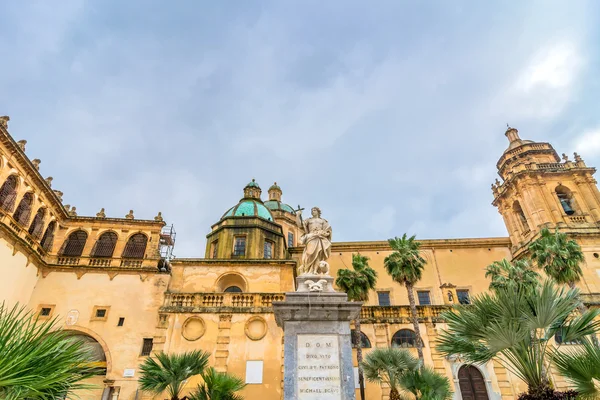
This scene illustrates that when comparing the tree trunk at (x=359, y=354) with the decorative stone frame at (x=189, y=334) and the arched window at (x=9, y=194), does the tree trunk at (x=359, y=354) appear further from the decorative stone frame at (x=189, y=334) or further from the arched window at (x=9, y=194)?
the arched window at (x=9, y=194)

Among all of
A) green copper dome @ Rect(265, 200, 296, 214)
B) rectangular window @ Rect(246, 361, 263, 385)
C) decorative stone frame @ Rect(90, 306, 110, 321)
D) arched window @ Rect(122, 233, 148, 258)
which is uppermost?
green copper dome @ Rect(265, 200, 296, 214)

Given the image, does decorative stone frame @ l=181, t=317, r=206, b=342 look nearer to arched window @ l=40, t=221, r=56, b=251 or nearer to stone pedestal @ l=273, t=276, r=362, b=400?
arched window @ l=40, t=221, r=56, b=251

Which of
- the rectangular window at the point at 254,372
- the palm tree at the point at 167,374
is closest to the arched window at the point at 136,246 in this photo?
the rectangular window at the point at 254,372

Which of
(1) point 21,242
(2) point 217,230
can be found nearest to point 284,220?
(2) point 217,230

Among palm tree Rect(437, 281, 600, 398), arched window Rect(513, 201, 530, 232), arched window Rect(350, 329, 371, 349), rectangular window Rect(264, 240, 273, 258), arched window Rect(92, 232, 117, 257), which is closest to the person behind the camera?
palm tree Rect(437, 281, 600, 398)

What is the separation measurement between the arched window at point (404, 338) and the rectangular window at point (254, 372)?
8803 mm

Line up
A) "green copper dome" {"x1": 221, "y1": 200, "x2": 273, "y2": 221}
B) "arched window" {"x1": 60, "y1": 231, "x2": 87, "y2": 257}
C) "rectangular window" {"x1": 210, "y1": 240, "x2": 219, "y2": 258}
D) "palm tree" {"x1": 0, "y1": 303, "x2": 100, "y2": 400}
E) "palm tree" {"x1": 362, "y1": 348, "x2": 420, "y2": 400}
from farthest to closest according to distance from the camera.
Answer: "green copper dome" {"x1": 221, "y1": 200, "x2": 273, "y2": 221} → "rectangular window" {"x1": 210, "y1": 240, "x2": 219, "y2": 258} → "arched window" {"x1": 60, "y1": 231, "x2": 87, "y2": 257} → "palm tree" {"x1": 362, "y1": 348, "x2": 420, "y2": 400} → "palm tree" {"x1": 0, "y1": 303, "x2": 100, "y2": 400}

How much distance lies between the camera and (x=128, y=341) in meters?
23.0

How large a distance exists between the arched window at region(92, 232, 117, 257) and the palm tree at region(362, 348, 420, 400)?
2122 centimetres

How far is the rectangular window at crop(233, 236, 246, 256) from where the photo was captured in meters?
29.9

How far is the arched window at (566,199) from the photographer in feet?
107

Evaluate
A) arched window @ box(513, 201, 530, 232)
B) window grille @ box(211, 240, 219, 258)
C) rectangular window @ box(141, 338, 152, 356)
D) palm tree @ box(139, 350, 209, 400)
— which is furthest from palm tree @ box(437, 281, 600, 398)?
arched window @ box(513, 201, 530, 232)

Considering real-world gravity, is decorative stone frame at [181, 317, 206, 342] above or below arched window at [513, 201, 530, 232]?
below

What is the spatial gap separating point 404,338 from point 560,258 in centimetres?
1088
